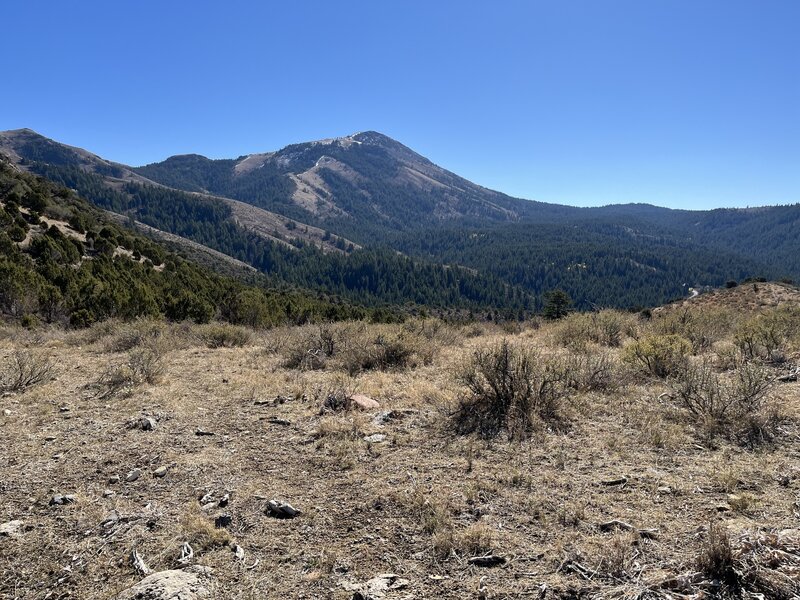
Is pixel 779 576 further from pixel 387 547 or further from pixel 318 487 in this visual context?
pixel 318 487

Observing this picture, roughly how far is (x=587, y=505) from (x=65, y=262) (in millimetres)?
29670

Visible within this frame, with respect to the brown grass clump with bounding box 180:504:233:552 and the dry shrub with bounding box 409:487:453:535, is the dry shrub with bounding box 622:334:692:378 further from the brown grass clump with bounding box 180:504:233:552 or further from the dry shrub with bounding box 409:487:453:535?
the brown grass clump with bounding box 180:504:233:552

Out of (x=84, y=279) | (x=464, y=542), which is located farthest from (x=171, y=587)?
(x=84, y=279)

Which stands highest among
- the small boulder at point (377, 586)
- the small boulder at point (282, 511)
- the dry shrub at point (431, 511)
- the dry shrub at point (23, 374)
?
the dry shrub at point (431, 511)

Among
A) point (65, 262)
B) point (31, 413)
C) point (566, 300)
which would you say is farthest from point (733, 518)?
point (566, 300)

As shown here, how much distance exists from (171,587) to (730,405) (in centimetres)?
651

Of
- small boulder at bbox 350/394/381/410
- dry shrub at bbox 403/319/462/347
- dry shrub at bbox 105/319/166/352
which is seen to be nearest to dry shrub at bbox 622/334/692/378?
dry shrub at bbox 403/319/462/347

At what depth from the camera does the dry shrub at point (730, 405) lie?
5188 millimetres

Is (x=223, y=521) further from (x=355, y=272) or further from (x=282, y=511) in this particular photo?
(x=355, y=272)

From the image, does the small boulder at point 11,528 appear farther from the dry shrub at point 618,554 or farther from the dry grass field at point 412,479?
the dry shrub at point 618,554

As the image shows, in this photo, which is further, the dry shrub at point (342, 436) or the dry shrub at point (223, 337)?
the dry shrub at point (223, 337)

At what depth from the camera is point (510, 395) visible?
21.0 ft

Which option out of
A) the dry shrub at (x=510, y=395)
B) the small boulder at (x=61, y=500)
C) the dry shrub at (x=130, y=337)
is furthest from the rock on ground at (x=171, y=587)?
the dry shrub at (x=130, y=337)

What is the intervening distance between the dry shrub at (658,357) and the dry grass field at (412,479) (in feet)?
0.12
